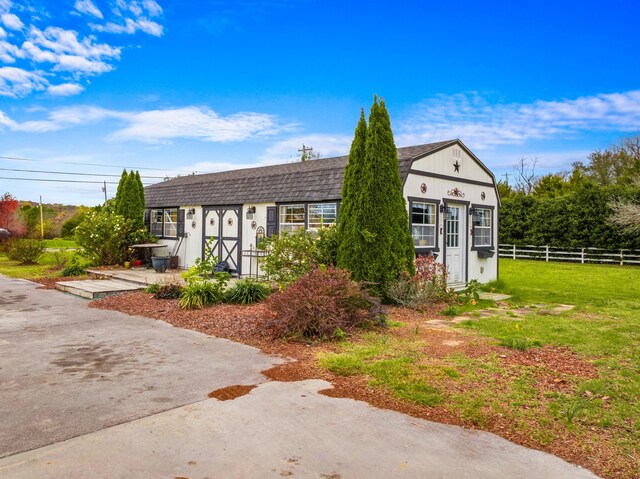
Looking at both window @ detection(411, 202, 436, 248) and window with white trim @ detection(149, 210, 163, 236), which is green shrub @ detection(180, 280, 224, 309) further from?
window with white trim @ detection(149, 210, 163, 236)

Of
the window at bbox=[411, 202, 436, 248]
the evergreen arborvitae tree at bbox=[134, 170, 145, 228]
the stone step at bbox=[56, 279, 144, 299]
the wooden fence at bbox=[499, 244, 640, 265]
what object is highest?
the evergreen arborvitae tree at bbox=[134, 170, 145, 228]

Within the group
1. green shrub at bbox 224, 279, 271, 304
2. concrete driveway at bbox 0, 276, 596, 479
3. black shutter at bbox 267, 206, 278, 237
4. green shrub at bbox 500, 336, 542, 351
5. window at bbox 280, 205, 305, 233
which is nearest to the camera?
concrete driveway at bbox 0, 276, 596, 479

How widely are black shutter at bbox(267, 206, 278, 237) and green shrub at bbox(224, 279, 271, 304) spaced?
10.3 feet

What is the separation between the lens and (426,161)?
10.3 meters

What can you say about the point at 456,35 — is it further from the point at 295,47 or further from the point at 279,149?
the point at 279,149

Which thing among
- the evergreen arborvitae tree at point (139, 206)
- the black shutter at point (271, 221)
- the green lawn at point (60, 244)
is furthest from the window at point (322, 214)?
the green lawn at point (60, 244)

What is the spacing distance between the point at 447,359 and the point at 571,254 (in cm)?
2070

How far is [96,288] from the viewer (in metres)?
10.0

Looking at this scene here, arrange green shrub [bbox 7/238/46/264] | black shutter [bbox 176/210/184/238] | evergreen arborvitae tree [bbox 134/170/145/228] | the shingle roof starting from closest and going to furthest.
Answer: the shingle roof → black shutter [bbox 176/210/184/238] → evergreen arborvitae tree [bbox 134/170/145/228] → green shrub [bbox 7/238/46/264]

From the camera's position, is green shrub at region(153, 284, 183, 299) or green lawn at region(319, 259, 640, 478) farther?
green shrub at region(153, 284, 183, 299)

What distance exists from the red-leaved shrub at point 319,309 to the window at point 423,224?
13.4 ft

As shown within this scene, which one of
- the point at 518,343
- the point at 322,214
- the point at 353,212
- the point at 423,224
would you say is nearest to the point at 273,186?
the point at 322,214

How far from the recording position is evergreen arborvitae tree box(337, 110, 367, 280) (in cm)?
862

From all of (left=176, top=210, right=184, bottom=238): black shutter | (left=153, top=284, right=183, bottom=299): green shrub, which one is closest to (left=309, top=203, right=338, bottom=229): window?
(left=153, top=284, right=183, bottom=299): green shrub
